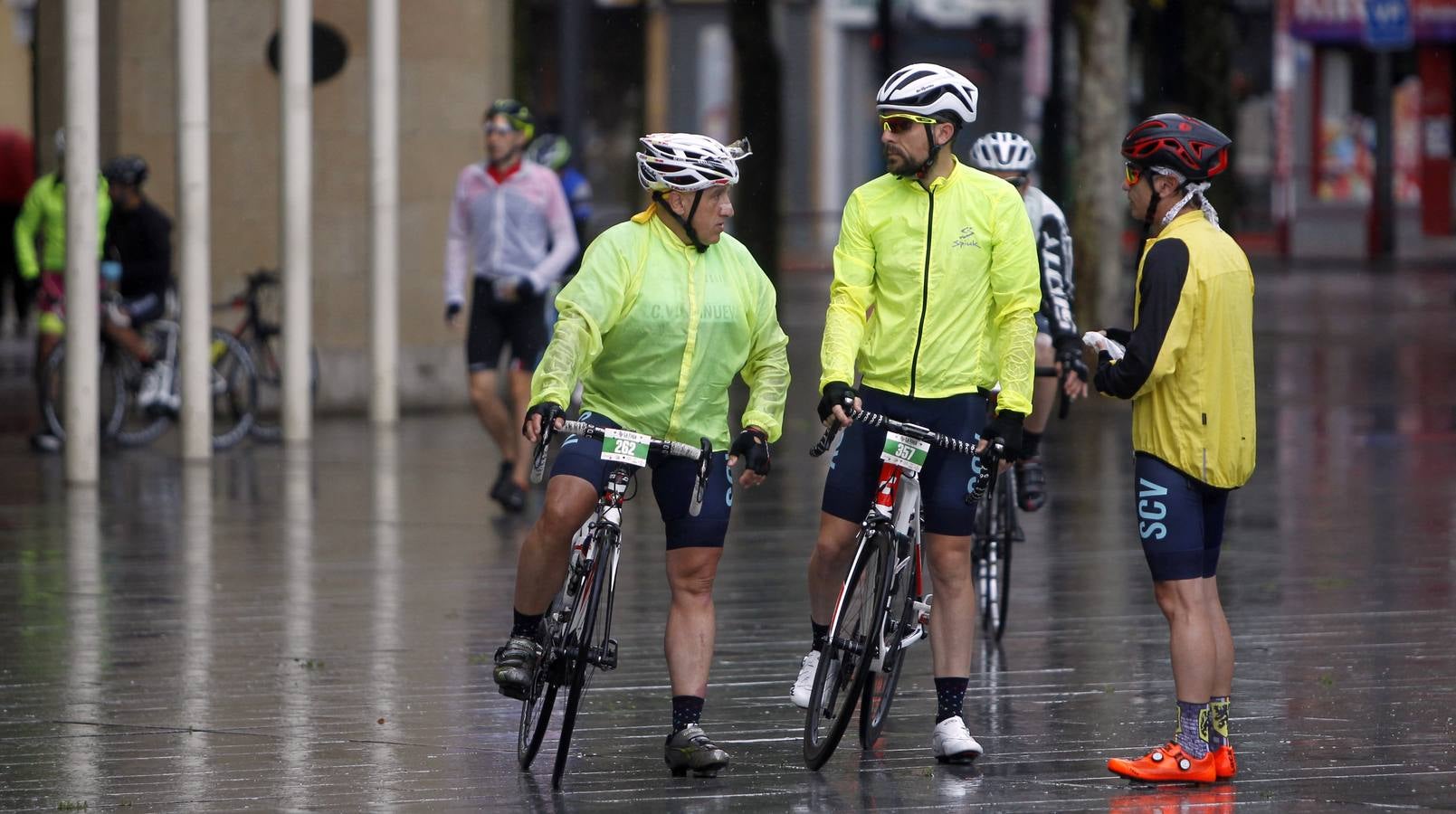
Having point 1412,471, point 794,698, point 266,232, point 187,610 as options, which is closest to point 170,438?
point 266,232

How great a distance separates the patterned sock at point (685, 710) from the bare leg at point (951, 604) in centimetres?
74

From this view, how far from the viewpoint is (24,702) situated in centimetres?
788

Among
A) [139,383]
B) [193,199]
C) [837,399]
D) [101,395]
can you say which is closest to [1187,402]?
[837,399]

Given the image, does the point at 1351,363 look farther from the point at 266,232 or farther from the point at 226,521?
the point at 226,521

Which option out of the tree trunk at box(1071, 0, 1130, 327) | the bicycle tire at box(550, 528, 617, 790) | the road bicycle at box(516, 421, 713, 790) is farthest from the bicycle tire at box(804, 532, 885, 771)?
the tree trunk at box(1071, 0, 1130, 327)

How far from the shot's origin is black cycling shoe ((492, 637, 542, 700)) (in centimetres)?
697

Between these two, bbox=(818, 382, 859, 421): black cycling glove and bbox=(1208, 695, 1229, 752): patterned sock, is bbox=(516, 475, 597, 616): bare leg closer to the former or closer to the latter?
bbox=(818, 382, 859, 421): black cycling glove

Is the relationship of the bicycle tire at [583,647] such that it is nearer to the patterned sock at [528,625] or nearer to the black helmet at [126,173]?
the patterned sock at [528,625]

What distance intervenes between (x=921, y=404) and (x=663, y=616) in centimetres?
275

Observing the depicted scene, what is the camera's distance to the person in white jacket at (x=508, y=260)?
12.5m

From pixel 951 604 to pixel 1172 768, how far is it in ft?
2.87

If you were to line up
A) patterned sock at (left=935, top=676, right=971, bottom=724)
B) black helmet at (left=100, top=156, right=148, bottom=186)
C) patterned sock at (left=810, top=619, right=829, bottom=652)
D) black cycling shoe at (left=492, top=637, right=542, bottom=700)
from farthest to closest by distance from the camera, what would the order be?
1. black helmet at (left=100, top=156, right=148, bottom=186)
2. patterned sock at (left=810, top=619, right=829, bottom=652)
3. patterned sock at (left=935, top=676, right=971, bottom=724)
4. black cycling shoe at (left=492, top=637, right=542, bottom=700)

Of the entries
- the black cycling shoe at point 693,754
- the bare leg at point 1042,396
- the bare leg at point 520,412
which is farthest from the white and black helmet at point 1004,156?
the bare leg at point 520,412

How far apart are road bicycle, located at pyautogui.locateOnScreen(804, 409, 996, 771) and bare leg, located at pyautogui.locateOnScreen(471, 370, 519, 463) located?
17.6 feet
